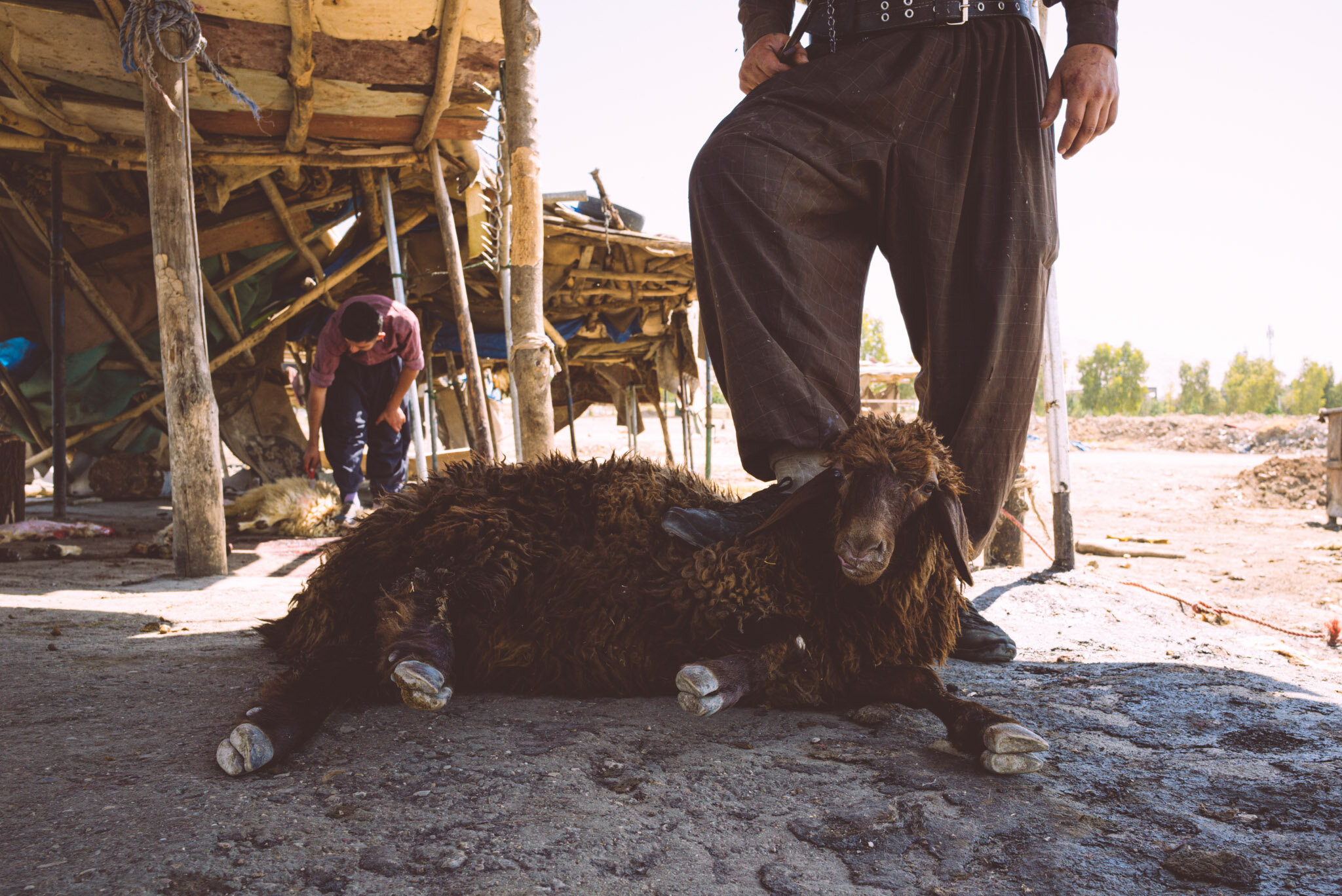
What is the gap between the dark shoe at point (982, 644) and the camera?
243 centimetres

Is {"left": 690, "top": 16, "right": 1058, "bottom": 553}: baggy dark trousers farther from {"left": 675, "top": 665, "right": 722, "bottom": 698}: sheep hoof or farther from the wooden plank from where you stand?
the wooden plank

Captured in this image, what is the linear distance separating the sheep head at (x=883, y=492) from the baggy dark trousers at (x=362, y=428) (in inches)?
188

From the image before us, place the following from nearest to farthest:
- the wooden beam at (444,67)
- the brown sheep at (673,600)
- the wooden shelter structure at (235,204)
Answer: the brown sheep at (673,600)
the wooden shelter structure at (235,204)
the wooden beam at (444,67)

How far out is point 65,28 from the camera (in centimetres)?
473

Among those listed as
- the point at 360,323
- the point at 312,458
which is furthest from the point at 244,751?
the point at 312,458

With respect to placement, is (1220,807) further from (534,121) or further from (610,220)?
(610,220)

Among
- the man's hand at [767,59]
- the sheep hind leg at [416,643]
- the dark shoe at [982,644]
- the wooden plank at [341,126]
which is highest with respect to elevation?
the wooden plank at [341,126]

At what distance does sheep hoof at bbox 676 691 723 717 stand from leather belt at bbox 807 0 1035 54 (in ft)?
6.19

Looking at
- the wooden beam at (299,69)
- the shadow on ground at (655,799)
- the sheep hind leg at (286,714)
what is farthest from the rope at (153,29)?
the sheep hind leg at (286,714)

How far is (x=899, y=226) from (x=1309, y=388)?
6686cm

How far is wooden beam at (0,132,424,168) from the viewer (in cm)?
566

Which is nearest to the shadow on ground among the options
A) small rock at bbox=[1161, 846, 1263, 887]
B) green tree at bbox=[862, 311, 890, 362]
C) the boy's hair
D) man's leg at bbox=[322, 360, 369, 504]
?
small rock at bbox=[1161, 846, 1263, 887]

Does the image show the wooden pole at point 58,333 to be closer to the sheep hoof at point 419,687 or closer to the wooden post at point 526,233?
the wooden post at point 526,233

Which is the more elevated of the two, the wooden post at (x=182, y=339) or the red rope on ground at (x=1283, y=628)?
the wooden post at (x=182, y=339)
